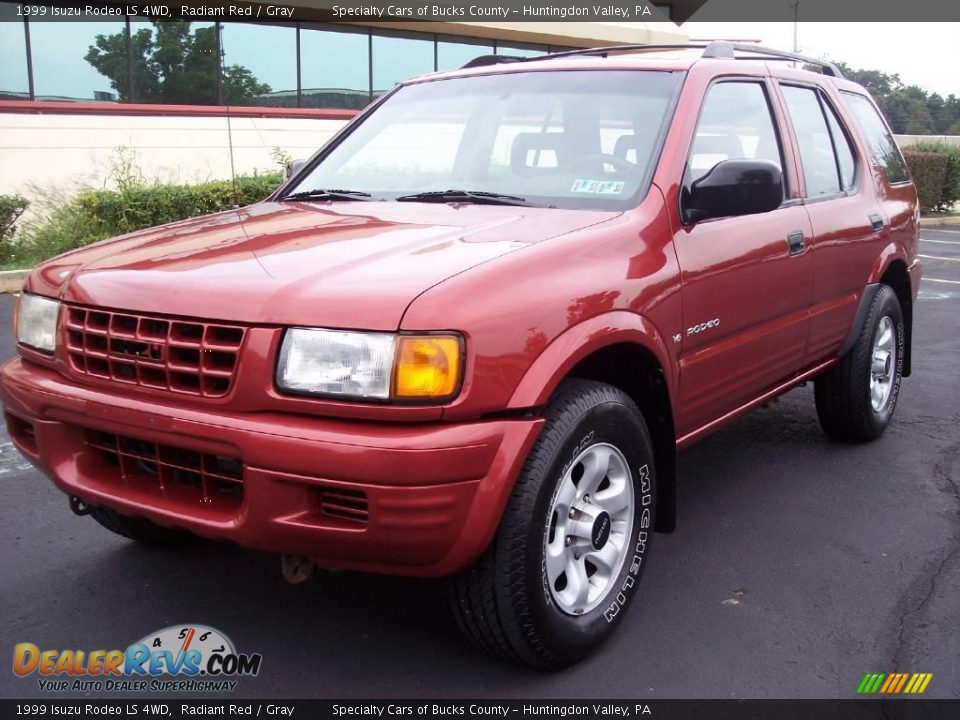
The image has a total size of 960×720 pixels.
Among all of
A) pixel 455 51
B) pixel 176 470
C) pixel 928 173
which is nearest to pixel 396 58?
pixel 455 51

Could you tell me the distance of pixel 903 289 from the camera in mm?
5332

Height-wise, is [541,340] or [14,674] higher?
[541,340]

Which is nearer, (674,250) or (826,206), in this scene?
(674,250)

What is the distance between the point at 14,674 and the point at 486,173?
2.36m

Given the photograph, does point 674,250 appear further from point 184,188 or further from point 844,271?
point 184,188

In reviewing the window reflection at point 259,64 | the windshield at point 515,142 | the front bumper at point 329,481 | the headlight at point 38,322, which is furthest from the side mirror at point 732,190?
the window reflection at point 259,64

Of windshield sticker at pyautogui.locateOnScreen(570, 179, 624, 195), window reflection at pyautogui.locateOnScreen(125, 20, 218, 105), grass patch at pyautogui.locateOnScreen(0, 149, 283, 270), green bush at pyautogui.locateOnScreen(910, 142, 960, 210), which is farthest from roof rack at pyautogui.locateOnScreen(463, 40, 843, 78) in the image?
green bush at pyautogui.locateOnScreen(910, 142, 960, 210)

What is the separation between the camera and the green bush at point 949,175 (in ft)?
71.5

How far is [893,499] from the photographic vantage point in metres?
4.40

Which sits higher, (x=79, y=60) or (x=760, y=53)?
(x=79, y=60)

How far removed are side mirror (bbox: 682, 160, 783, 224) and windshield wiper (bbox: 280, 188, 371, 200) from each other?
1269 millimetres

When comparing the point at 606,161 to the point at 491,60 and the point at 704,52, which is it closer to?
the point at 704,52

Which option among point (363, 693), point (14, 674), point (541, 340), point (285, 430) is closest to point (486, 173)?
point (541, 340)

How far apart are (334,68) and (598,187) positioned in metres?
15.0
